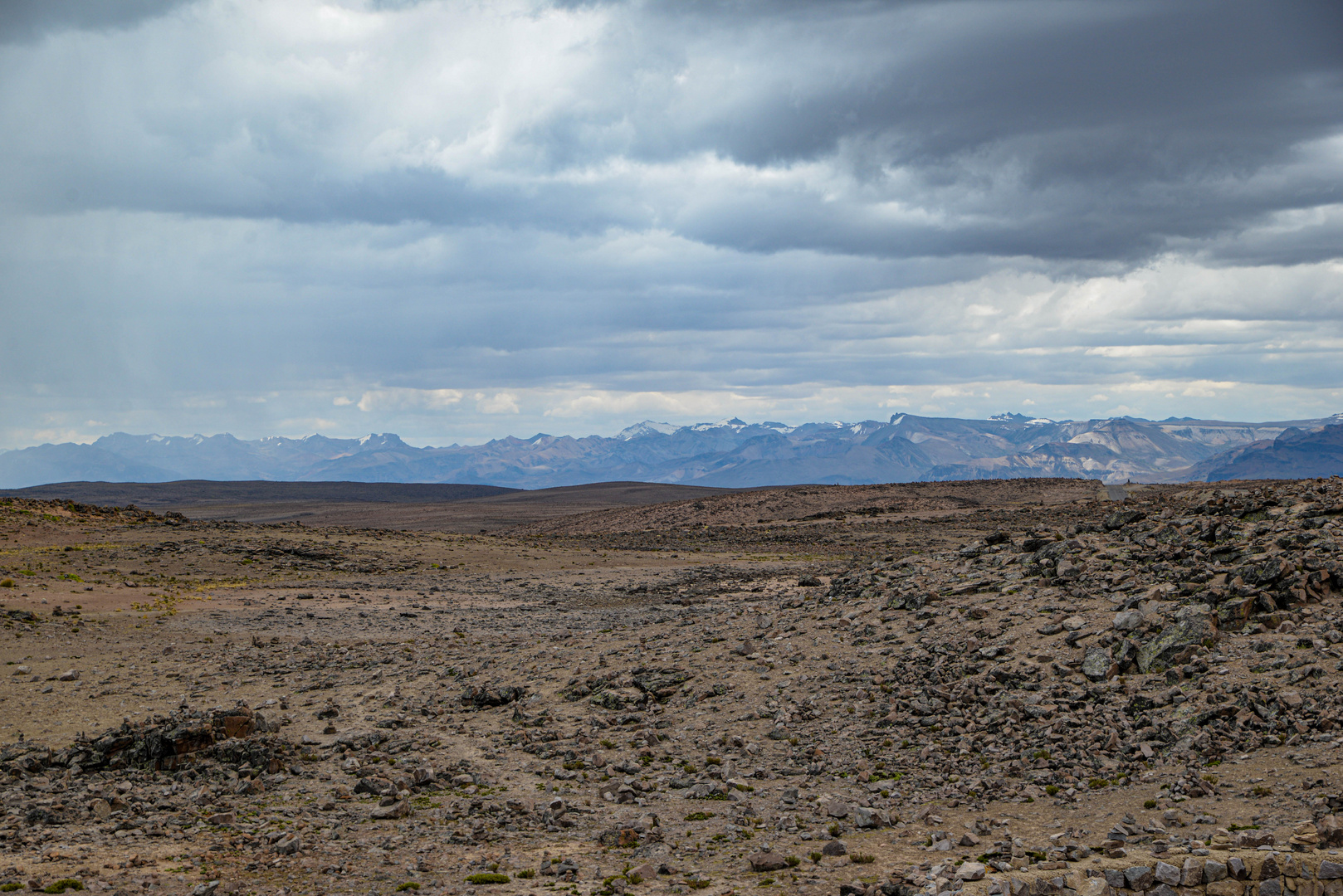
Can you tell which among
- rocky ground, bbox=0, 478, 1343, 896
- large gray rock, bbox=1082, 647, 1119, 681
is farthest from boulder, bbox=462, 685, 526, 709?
large gray rock, bbox=1082, 647, 1119, 681

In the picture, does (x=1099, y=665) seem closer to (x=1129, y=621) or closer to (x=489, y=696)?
(x=1129, y=621)

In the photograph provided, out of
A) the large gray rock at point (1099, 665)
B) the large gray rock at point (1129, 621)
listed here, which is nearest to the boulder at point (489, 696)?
the large gray rock at point (1099, 665)

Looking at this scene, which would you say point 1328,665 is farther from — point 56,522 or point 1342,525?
point 56,522

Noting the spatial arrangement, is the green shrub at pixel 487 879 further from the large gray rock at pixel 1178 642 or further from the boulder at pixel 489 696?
the large gray rock at pixel 1178 642

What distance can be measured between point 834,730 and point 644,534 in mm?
67491

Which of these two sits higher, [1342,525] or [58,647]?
[1342,525]

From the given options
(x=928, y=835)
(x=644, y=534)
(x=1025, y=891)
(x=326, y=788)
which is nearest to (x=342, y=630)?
(x=326, y=788)

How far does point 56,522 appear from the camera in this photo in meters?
60.1

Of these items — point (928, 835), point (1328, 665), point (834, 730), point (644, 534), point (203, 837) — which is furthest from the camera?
point (644, 534)

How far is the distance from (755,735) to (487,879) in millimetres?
7392

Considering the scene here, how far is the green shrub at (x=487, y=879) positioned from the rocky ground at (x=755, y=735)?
0.05 m

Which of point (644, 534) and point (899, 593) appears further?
point (644, 534)

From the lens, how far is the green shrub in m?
11.6

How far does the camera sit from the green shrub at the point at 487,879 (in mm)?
11617
